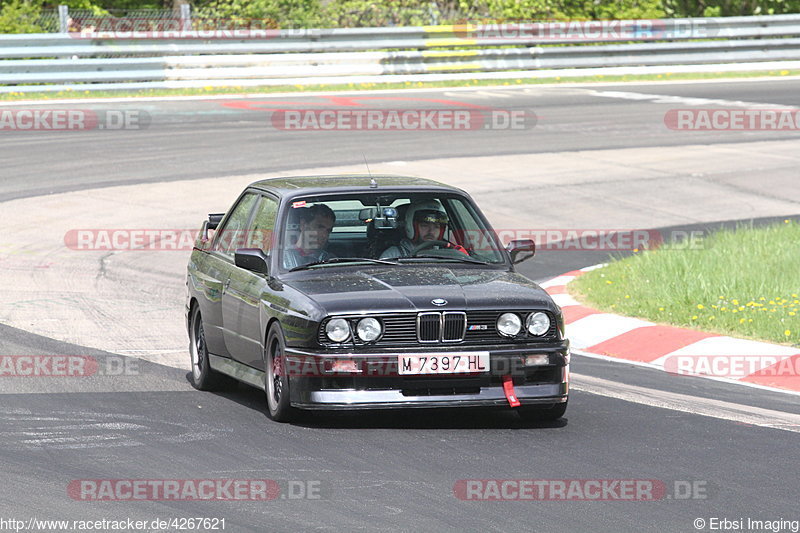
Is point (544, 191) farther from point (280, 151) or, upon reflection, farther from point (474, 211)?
point (474, 211)

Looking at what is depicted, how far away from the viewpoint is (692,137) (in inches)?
934

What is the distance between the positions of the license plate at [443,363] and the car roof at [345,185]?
1.57 metres

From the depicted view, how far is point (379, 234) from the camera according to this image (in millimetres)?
9086

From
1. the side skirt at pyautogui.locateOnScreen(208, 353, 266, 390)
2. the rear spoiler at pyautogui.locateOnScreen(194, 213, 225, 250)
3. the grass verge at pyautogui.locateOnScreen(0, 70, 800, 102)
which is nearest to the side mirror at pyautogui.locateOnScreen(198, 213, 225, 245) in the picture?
the rear spoiler at pyautogui.locateOnScreen(194, 213, 225, 250)

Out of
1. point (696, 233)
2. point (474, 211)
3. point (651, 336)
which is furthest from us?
point (696, 233)

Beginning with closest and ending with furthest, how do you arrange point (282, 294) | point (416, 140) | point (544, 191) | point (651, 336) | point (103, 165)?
point (282, 294) → point (651, 336) → point (544, 191) → point (103, 165) → point (416, 140)

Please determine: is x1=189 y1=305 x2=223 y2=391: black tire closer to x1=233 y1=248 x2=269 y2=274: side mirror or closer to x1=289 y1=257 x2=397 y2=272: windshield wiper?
x1=233 y1=248 x2=269 y2=274: side mirror

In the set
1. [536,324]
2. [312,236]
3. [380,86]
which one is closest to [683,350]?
[536,324]

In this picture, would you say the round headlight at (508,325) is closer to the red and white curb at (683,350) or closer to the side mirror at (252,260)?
the side mirror at (252,260)

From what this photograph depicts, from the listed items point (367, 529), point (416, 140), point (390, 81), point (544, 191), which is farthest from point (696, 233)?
point (390, 81)

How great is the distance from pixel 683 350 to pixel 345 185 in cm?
312

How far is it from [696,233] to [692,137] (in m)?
→ 7.35

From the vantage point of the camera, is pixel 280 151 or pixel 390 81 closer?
pixel 280 151

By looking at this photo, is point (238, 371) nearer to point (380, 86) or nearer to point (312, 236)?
point (312, 236)
